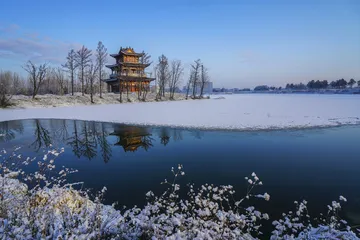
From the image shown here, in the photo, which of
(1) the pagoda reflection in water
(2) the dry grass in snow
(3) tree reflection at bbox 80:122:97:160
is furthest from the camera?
(2) the dry grass in snow

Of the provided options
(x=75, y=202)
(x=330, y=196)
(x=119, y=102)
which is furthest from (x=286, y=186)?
(x=119, y=102)

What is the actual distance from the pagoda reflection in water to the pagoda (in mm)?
43515

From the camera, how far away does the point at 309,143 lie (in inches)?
513

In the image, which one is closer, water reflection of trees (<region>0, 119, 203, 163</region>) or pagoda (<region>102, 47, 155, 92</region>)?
water reflection of trees (<region>0, 119, 203, 163</region>)

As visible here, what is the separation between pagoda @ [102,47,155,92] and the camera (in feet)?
195

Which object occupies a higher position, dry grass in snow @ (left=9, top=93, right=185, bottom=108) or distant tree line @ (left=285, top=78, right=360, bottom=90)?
distant tree line @ (left=285, top=78, right=360, bottom=90)

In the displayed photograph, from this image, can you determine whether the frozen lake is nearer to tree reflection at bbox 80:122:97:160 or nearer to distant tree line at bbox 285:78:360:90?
tree reflection at bbox 80:122:97:160

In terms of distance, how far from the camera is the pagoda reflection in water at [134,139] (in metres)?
12.9

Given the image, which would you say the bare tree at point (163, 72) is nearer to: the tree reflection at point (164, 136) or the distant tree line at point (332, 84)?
the tree reflection at point (164, 136)

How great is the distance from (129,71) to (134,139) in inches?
1966

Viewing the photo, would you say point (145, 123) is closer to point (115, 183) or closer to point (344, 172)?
point (115, 183)

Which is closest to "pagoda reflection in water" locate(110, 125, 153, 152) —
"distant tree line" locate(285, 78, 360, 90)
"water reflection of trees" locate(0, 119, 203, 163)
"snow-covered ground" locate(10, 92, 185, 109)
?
"water reflection of trees" locate(0, 119, 203, 163)

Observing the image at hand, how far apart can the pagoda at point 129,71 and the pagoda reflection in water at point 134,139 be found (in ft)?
143

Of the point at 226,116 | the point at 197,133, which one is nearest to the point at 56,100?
the point at 226,116
